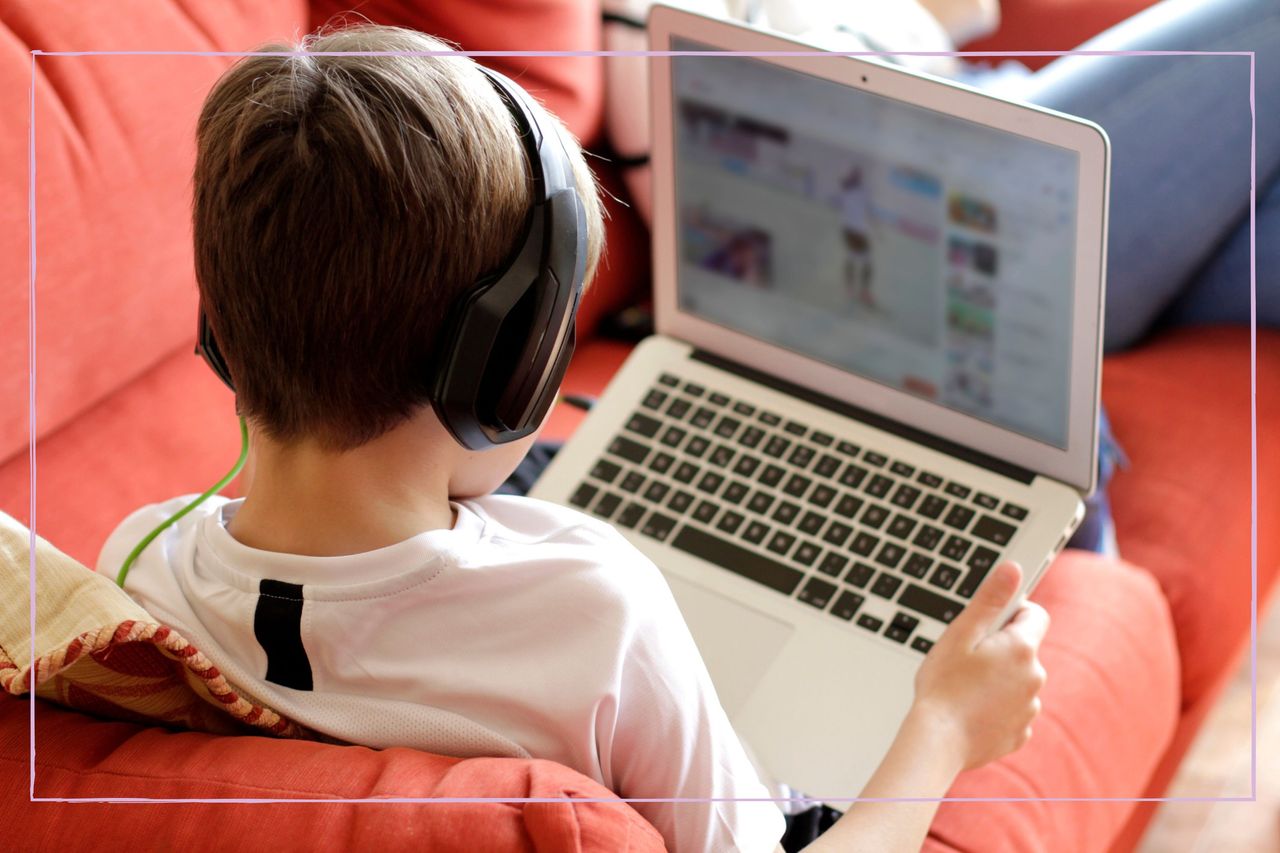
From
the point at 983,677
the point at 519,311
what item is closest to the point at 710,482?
the point at 983,677

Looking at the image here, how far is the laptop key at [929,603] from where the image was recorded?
82cm

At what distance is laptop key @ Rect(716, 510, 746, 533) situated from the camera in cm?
87

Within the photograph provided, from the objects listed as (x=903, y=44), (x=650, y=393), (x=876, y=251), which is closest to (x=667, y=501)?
(x=650, y=393)

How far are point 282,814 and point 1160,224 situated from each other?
0.84m

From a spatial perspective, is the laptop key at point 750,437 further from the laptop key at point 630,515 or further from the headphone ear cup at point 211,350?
the headphone ear cup at point 211,350

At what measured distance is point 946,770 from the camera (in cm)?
75

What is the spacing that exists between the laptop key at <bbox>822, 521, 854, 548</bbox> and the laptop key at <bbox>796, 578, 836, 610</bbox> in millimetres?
32

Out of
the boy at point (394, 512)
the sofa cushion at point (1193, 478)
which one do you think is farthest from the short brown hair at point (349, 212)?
the sofa cushion at point (1193, 478)

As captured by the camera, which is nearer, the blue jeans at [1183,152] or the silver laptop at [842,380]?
the silver laptop at [842,380]

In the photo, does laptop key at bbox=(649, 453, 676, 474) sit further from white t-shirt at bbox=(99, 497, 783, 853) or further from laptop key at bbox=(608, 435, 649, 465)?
white t-shirt at bbox=(99, 497, 783, 853)

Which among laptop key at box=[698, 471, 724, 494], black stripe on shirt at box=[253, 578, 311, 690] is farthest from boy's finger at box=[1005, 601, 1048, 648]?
black stripe on shirt at box=[253, 578, 311, 690]

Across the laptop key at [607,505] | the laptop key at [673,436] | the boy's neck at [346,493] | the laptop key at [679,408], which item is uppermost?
the boy's neck at [346,493]

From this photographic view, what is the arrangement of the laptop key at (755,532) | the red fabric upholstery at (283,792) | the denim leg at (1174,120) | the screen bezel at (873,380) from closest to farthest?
1. the red fabric upholstery at (283,792)
2. the screen bezel at (873,380)
3. the laptop key at (755,532)
4. the denim leg at (1174,120)

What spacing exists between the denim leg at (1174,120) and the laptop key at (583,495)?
0.45m
